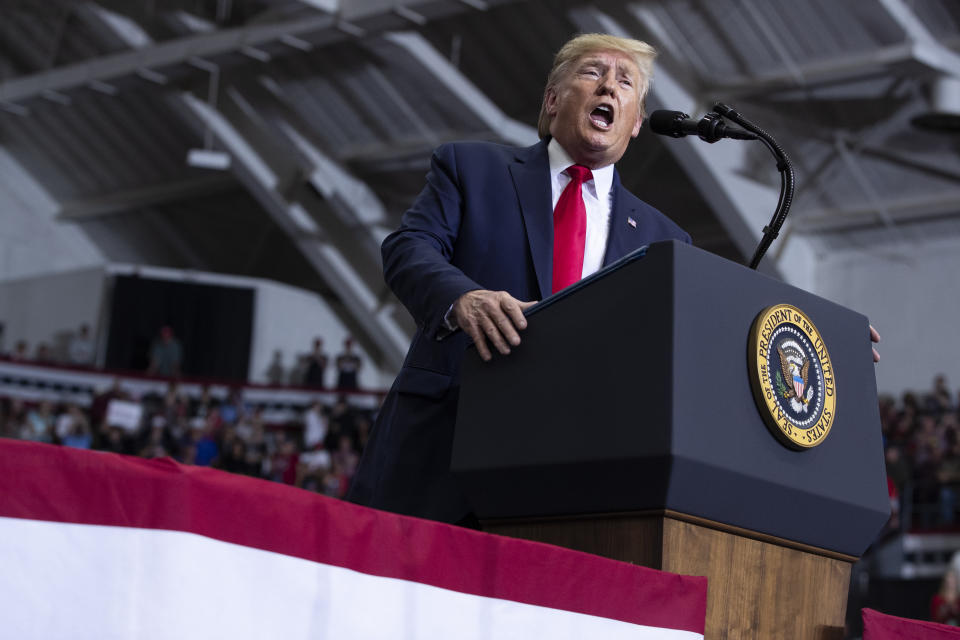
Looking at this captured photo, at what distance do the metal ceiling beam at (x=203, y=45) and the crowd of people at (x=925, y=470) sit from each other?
5.94 meters

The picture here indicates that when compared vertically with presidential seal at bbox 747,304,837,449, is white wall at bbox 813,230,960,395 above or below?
above

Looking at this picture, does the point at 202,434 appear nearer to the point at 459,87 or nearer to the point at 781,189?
the point at 459,87

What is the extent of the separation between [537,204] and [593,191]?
0.38 ft

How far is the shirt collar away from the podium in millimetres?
452

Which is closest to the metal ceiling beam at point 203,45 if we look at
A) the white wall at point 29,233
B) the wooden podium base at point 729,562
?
the white wall at point 29,233

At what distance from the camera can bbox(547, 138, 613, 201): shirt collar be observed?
1.86 metres

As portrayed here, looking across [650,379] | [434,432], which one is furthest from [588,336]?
[434,432]

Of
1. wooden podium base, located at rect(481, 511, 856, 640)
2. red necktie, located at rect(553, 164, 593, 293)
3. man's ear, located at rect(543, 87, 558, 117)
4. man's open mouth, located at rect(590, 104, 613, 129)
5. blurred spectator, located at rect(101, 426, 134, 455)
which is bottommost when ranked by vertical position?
wooden podium base, located at rect(481, 511, 856, 640)

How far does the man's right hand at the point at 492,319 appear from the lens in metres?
1.42

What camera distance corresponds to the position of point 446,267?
1598mm

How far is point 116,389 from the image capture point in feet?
47.6

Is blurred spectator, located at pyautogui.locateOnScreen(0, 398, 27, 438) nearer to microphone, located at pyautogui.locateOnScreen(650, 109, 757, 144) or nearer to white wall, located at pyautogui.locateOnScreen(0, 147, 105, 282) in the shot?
white wall, located at pyautogui.locateOnScreen(0, 147, 105, 282)

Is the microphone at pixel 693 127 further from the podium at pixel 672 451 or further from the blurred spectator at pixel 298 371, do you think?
the blurred spectator at pixel 298 371

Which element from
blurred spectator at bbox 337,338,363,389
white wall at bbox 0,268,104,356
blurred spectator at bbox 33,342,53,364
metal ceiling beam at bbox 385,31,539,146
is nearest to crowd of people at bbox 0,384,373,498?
blurred spectator at bbox 337,338,363,389
